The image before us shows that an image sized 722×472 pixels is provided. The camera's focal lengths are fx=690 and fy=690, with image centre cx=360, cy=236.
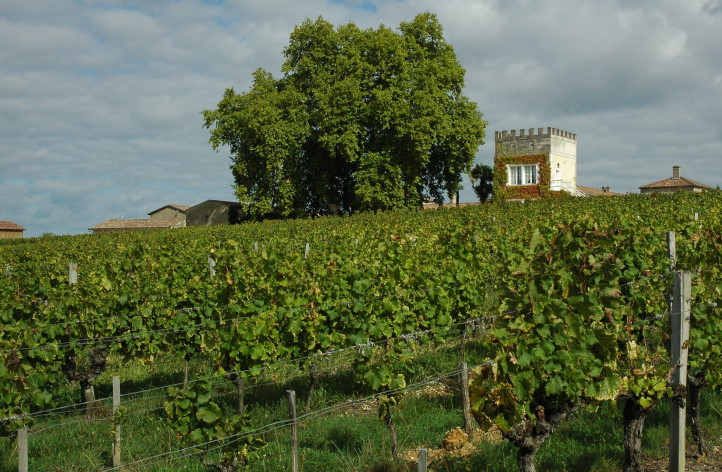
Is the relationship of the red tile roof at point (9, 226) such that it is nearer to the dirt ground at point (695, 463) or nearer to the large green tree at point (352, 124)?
the large green tree at point (352, 124)

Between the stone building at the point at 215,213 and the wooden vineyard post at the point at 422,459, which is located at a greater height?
the stone building at the point at 215,213

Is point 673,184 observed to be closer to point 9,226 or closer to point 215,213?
point 215,213

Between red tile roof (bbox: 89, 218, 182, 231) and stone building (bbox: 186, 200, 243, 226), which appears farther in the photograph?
red tile roof (bbox: 89, 218, 182, 231)

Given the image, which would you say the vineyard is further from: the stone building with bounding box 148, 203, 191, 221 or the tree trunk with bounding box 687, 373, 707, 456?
the stone building with bounding box 148, 203, 191, 221

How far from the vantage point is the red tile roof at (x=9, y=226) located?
66500 mm

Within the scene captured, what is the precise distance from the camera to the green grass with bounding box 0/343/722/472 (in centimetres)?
545

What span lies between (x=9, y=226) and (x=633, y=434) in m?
72.5

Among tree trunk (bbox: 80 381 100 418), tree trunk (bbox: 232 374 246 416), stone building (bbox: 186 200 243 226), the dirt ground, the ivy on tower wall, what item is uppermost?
the ivy on tower wall

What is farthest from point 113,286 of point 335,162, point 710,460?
point 335,162

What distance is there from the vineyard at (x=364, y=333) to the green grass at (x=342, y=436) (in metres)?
0.07

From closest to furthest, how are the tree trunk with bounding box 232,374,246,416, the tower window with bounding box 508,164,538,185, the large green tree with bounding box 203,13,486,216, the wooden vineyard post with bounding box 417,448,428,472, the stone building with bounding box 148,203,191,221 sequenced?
1. the wooden vineyard post with bounding box 417,448,428,472
2. the tree trunk with bounding box 232,374,246,416
3. the large green tree with bounding box 203,13,486,216
4. the tower window with bounding box 508,164,538,185
5. the stone building with bounding box 148,203,191,221

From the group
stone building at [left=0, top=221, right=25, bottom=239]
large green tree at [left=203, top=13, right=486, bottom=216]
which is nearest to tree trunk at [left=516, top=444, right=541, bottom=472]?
large green tree at [left=203, top=13, right=486, bottom=216]

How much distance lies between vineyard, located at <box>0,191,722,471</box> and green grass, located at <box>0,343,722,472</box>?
0.22 ft

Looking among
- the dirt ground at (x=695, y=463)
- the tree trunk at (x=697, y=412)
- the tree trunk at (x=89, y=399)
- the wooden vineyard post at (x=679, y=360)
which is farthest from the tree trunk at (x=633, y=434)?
the tree trunk at (x=89, y=399)
